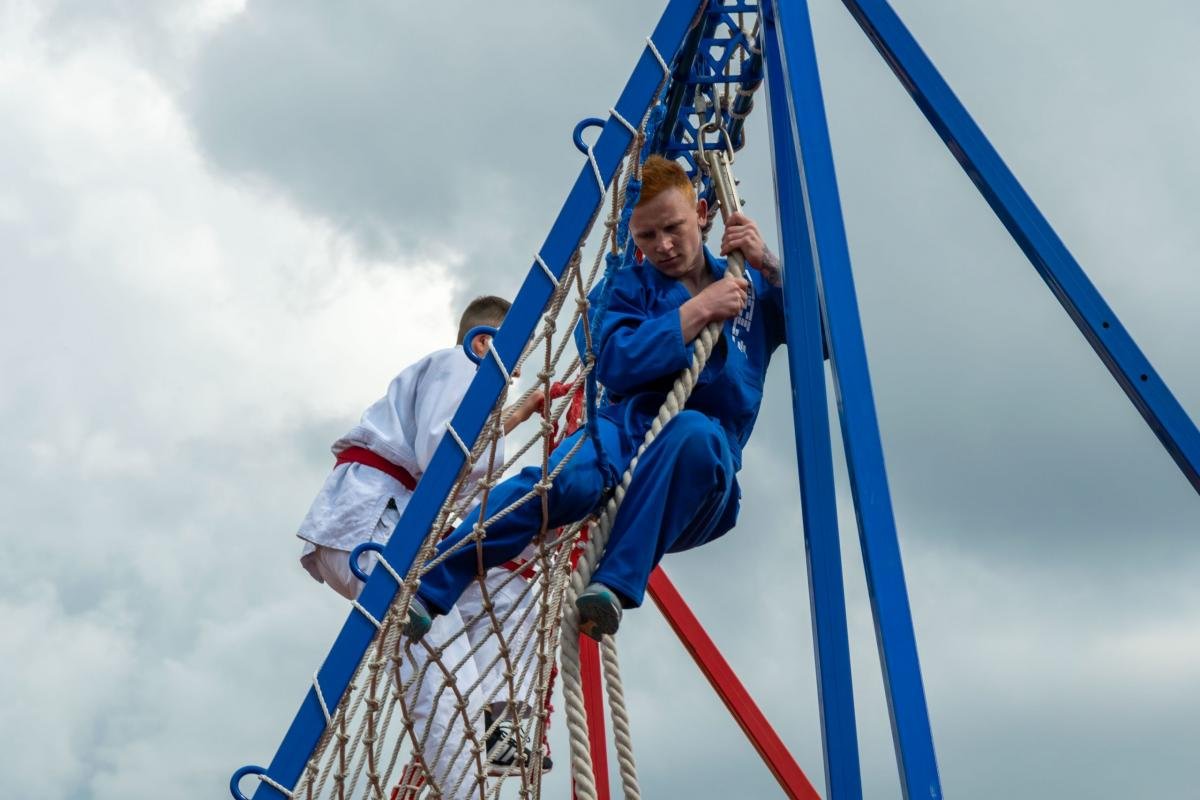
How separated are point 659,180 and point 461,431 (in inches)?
33.9

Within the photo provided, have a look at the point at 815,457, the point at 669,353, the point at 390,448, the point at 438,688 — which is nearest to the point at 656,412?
the point at 669,353

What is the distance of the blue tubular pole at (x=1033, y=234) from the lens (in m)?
4.50

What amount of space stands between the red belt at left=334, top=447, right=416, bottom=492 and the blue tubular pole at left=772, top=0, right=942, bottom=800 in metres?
1.70

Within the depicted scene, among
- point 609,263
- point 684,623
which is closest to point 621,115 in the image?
point 609,263

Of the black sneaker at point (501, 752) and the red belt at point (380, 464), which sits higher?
the red belt at point (380, 464)

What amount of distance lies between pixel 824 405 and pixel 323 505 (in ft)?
5.69

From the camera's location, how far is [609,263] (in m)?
4.07

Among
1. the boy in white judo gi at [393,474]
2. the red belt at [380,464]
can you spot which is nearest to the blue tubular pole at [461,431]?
the boy in white judo gi at [393,474]

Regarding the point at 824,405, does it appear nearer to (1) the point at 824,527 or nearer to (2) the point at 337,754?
(1) the point at 824,527

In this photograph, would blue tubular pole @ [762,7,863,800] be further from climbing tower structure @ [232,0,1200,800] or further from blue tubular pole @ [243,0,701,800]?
blue tubular pole @ [243,0,701,800]

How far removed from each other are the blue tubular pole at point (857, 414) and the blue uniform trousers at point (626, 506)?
1.26 ft

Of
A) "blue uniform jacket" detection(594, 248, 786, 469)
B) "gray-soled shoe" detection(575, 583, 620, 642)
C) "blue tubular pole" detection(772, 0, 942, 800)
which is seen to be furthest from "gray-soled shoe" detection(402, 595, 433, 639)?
"blue tubular pole" detection(772, 0, 942, 800)

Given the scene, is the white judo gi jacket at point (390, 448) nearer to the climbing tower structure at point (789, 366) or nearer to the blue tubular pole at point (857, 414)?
the climbing tower structure at point (789, 366)

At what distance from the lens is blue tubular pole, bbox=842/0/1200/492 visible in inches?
177
